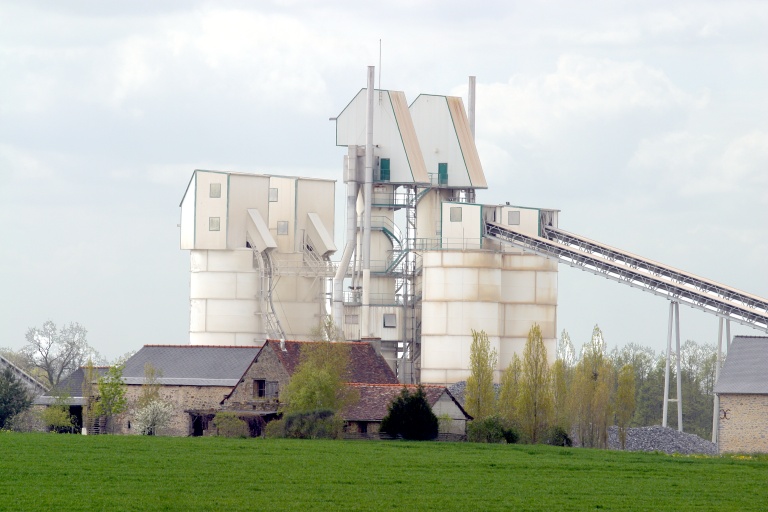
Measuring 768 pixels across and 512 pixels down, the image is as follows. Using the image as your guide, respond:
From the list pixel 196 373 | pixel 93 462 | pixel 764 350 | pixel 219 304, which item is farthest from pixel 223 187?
pixel 93 462

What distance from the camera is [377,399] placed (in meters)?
56.9

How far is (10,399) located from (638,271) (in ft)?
92.1

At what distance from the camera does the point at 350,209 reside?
7606 cm

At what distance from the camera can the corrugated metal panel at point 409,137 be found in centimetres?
7725

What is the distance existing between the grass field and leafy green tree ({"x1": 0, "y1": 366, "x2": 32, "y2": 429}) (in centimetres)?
1201

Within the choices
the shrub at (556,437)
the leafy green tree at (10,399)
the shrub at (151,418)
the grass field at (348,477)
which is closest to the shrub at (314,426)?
the grass field at (348,477)

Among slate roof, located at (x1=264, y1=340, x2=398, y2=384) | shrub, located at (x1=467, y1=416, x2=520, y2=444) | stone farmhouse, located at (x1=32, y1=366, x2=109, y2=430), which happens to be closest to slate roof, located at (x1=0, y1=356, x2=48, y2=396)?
stone farmhouse, located at (x1=32, y1=366, x2=109, y2=430)

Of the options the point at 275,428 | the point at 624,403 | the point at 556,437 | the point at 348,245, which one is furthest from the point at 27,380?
the point at 624,403

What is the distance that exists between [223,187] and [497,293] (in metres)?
16.2

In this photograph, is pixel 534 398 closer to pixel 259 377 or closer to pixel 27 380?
pixel 259 377

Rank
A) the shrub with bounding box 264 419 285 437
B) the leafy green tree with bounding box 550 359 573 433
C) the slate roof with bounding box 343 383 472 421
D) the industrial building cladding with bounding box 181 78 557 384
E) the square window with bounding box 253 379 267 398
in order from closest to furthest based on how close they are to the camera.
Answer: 1. the shrub with bounding box 264 419 285 437
2. the slate roof with bounding box 343 383 472 421
3. the square window with bounding box 253 379 267 398
4. the leafy green tree with bounding box 550 359 573 433
5. the industrial building cladding with bounding box 181 78 557 384

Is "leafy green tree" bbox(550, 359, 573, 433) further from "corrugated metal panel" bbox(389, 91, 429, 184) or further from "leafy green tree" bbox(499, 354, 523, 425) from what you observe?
"corrugated metal panel" bbox(389, 91, 429, 184)

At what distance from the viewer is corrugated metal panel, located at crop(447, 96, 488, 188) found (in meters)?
79.7

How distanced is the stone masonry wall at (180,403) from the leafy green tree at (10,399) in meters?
4.76
